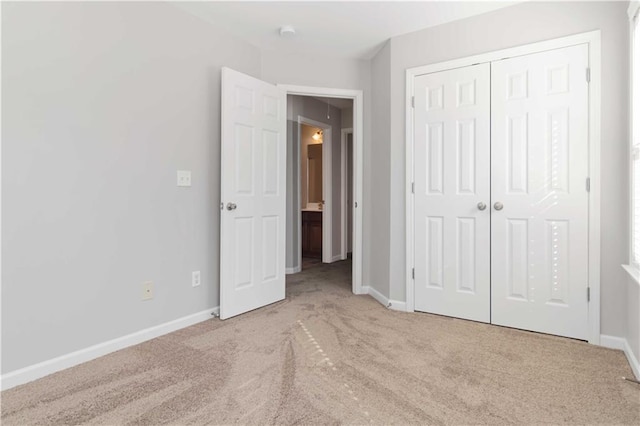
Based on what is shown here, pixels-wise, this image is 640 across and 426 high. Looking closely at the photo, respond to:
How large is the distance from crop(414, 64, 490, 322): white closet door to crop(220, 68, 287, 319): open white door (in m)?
1.27

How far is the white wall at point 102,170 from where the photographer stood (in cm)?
182

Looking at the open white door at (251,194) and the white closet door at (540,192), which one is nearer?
the white closet door at (540,192)

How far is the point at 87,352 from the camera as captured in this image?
6.83ft

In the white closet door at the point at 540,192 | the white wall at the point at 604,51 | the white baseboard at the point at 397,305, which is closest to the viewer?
the white wall at the point at 604,51

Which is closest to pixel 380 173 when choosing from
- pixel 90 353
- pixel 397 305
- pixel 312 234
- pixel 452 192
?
pixel 452 192

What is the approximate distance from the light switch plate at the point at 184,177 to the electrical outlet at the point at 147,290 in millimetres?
755

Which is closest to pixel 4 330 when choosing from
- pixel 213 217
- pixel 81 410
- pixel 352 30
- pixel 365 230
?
pixel 81 410

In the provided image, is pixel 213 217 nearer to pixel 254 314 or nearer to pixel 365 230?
pixel 254 314

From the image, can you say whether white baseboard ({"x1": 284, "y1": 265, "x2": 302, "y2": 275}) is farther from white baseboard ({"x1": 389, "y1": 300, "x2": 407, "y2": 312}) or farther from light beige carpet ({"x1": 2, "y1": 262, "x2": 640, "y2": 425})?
light beige carpet ({"x1": 2, "y1": 262, "x2": 640, "y2": 425})

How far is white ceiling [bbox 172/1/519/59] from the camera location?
259cm

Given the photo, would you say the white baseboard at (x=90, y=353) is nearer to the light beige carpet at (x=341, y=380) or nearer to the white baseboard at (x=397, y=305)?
the light beige carpet at (x=341, y=380)

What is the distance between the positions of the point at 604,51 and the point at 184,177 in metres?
3.04

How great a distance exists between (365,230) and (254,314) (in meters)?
1.40

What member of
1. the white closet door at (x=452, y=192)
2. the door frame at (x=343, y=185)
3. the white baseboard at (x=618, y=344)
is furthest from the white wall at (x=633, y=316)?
the door frame at (x=343, y=185)
